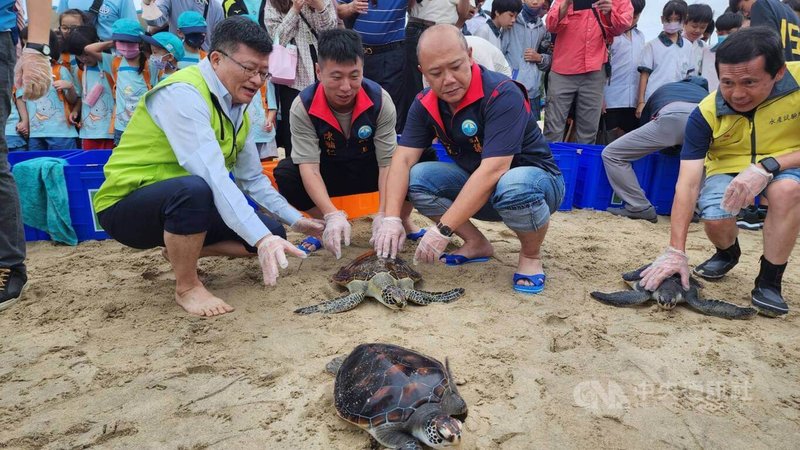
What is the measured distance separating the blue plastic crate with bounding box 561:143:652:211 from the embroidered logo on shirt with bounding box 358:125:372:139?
2.05 m

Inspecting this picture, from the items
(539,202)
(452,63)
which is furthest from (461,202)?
(452,63)

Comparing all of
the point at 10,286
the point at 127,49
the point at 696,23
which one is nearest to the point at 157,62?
the point at 127,49

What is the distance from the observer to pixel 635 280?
2686 millimetres

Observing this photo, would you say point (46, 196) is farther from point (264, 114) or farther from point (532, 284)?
point (532, 284)

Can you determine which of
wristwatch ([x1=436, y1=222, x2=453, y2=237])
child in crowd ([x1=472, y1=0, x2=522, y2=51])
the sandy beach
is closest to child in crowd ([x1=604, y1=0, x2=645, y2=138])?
child in crowd ([x1=472, y1=0, x2=522, y2=51])

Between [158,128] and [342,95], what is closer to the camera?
[158,128]

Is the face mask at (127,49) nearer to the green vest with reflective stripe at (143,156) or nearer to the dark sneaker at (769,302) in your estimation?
the green vest with reflective stripe at (143,156)

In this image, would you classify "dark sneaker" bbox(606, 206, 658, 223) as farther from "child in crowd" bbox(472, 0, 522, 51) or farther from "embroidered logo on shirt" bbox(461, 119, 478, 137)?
"embroidered logo on shirt" bbox(461, 119, 478, 137)

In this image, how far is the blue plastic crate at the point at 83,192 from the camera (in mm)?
3299

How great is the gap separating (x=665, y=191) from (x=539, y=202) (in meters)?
2.43

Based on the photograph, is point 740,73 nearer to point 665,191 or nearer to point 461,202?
point 461,202

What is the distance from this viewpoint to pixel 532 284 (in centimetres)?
262

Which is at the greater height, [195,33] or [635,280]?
[195,33]

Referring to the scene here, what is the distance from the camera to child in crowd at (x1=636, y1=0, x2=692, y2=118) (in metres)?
5.02
